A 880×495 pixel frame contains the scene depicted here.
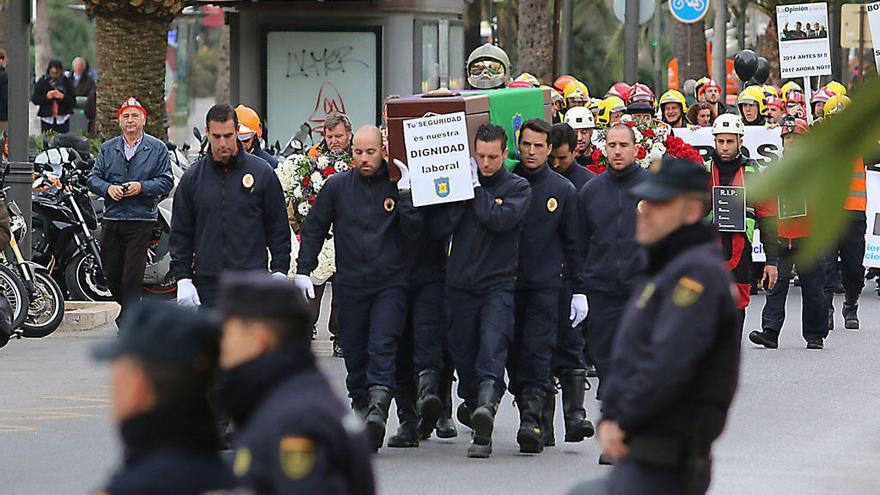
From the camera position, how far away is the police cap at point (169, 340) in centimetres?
300

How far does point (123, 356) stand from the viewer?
3021 millimetres

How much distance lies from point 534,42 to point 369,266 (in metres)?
23.9

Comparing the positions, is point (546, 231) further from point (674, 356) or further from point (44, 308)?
point (44, 308)

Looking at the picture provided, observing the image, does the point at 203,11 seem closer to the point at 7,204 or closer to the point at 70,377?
Result: the point at 7,204

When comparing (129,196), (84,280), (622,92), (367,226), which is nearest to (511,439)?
(367,226)

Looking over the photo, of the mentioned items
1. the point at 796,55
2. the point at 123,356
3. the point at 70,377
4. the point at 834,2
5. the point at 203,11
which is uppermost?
the point at 203,11

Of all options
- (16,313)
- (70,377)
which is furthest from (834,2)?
(16,313)

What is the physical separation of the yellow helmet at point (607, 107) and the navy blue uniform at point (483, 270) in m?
7.47

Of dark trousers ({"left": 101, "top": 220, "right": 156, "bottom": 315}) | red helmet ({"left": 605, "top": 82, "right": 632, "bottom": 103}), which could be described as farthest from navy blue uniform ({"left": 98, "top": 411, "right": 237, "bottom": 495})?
red helmet ({"left": 605, "top": 82, "right": 632, "bottom": 103})

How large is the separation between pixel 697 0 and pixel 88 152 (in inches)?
483

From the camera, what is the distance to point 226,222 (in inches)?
350

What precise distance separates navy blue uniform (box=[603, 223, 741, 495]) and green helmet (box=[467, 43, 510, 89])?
6898 millimetres

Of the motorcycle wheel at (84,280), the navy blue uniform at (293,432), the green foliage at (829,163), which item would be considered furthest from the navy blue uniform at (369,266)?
the green foliage at (829,163)

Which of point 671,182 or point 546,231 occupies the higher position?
point 671,182
